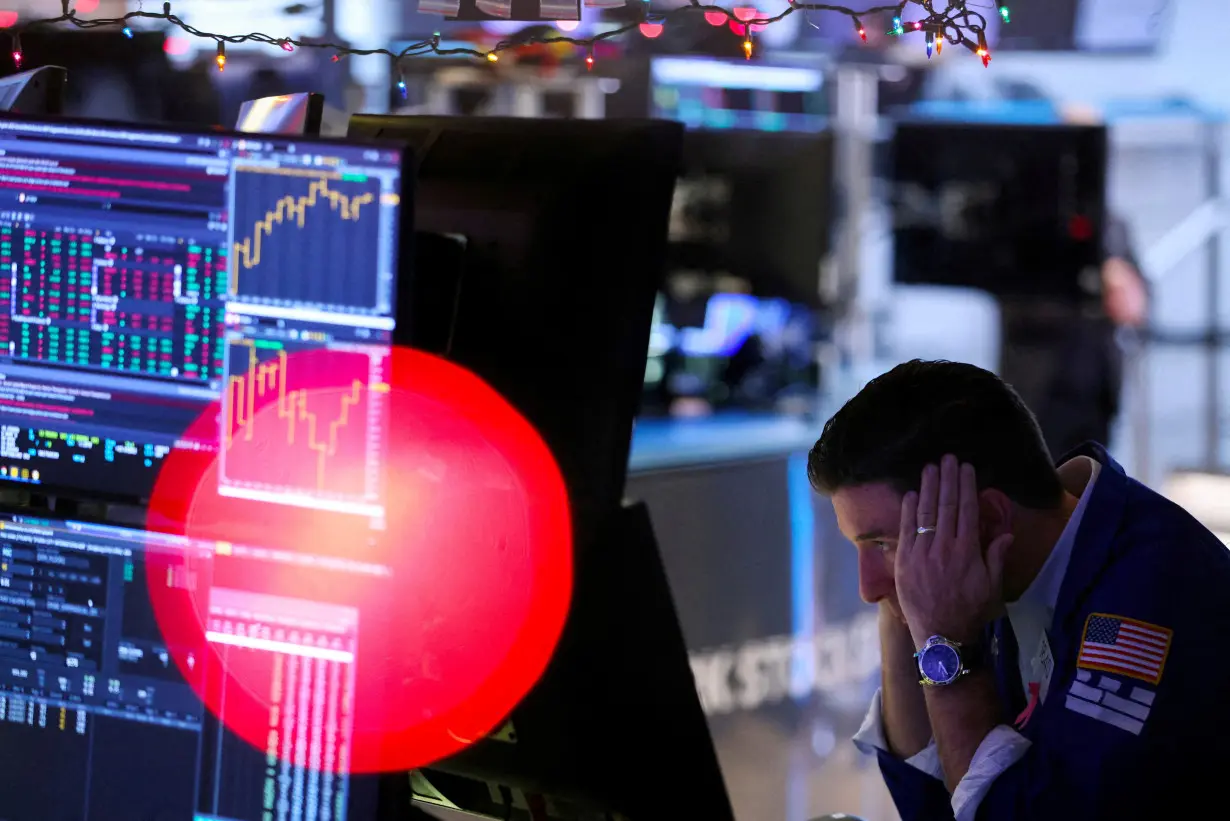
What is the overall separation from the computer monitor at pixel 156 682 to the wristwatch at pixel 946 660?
553mm

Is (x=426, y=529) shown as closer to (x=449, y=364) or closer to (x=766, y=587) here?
(x=449, y=364)

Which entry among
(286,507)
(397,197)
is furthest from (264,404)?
(397,197)

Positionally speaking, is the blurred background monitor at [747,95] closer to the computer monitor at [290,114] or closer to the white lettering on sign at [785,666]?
the white lettering on sign at [785,666]

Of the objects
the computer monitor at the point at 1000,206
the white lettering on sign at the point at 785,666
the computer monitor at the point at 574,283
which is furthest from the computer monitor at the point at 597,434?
the computer monitor at the point at 1000,206

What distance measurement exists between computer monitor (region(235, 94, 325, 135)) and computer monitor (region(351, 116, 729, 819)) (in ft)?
0.54

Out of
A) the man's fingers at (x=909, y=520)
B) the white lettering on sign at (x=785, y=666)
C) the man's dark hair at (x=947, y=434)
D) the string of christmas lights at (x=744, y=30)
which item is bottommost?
the white lettering on sign at (x=785, y=666)

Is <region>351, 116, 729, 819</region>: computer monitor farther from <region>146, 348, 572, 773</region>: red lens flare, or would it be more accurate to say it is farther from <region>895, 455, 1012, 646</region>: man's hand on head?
<region>895, 455, 1012, 646</region>: man's hand on head

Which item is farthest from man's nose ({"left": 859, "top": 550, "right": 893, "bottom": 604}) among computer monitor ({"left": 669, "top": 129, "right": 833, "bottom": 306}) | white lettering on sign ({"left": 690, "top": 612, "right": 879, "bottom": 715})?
computer monitor ({"left": 669, "top": 129, "right": 833, "bottom": 306})

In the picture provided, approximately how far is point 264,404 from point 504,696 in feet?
1.04

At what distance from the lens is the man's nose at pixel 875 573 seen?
125cm

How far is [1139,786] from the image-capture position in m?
1.05

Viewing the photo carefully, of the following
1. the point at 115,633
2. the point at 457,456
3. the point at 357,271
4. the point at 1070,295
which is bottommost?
the point at 1070,295

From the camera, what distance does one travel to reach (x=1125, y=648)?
41.9 inches

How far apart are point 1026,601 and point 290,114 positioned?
31.3 inches
